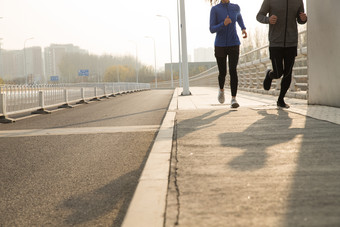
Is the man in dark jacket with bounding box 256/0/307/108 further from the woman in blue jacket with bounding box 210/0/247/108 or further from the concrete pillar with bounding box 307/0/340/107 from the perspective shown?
the woman in blue jacket with bounding box 210/0/247/108

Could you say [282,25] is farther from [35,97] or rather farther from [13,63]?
[13,63]

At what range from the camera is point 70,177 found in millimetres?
3426

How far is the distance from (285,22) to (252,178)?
4.58 m

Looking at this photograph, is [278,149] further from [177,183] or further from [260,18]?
[260,18]

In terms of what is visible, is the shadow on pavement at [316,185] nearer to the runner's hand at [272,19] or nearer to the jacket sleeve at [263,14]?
the runner's hand at [272,19]

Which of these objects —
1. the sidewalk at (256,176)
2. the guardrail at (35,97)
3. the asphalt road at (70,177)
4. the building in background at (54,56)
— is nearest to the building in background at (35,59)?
the building in background at (54,56)

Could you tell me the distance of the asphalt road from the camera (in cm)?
248

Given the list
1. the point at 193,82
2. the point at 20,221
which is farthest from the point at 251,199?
the point at 193,82

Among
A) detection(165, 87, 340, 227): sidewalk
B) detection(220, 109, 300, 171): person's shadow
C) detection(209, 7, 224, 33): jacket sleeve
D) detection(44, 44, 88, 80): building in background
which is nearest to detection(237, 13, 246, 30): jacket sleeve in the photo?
detection(209, 7, 224, 33): jacket sleeve

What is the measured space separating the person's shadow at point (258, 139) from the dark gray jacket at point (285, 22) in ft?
4.77

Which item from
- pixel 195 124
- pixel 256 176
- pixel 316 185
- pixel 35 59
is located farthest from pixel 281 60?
pixel 35 59

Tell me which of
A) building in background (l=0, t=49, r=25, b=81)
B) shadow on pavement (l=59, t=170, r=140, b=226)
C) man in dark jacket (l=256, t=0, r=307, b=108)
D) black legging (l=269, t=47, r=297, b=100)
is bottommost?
shadow on pavement (l=59, t=170, r=140, b=226)

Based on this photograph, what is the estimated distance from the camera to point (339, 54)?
6.52 metres

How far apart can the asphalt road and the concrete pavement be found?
11.6 inches
